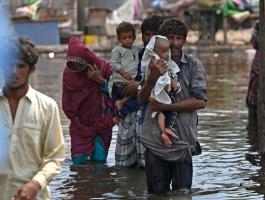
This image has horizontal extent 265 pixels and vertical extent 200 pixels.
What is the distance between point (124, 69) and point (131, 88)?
Answer: 0.43 m

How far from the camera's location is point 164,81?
709 centimetres

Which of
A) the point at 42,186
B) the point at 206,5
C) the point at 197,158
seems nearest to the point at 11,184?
the point at 42,186

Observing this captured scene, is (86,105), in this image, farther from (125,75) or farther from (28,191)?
(28,191)

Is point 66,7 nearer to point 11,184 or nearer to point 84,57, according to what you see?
point 84,57

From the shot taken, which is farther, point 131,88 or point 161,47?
point 131,88

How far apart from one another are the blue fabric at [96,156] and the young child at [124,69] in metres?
0.54

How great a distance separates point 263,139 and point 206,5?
22.5 meters

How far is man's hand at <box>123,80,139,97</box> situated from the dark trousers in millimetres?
1407

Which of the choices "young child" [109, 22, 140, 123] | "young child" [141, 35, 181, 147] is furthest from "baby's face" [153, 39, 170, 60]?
"young child" [109, 22, 140, 123]

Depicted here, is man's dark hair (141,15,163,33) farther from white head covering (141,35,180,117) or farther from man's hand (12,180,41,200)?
man's hand (12,180,41,200)

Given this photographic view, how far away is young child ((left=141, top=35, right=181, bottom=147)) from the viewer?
7.05 metres

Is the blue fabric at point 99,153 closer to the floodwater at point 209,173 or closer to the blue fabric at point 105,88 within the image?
the floodwater at point 209,173

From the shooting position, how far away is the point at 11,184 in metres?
4.88

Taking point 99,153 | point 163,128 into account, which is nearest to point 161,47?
point 163,128
